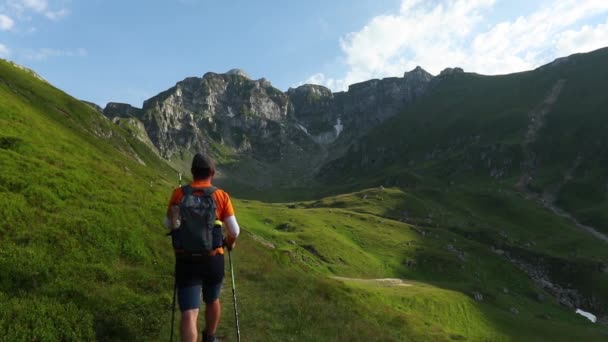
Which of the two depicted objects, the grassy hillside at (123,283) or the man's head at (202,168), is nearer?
the man's head at (202,168)

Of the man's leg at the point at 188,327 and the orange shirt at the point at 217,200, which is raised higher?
the orange shirt at the point at 217,200

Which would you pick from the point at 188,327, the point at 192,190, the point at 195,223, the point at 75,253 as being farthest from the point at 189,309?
the point at 75,253

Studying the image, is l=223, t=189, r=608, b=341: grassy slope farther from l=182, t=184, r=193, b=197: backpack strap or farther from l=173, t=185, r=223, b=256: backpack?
l=182, t=184, r=193, b=197: backpack strap

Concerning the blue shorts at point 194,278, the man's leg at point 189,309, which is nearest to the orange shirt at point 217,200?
the blue shorts at point 194,278

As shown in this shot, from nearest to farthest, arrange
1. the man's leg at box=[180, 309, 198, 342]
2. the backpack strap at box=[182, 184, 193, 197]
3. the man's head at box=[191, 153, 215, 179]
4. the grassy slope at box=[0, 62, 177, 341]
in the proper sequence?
the man's leg at box=[180, 309, 198, 342] < the backpack strap at box=[182, 184, 193, 197] < the man's head at box=[191, 153, 215, 179] < the grassy slope at box=[0, 62, 177, 341]

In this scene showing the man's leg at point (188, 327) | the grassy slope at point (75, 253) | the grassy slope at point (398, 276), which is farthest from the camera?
the grassy slope at point (398, 276)

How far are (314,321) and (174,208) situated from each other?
11.6 m

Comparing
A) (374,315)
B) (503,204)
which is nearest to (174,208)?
(374,315)

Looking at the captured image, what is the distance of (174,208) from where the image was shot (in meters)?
10.7

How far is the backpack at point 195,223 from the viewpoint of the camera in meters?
10.7

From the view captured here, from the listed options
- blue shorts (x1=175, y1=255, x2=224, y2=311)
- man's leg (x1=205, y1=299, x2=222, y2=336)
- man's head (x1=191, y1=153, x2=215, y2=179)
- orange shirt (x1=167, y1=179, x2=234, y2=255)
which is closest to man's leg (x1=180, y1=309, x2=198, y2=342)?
blue shorts (x1=175, y1=255, x2=224, y2=311)

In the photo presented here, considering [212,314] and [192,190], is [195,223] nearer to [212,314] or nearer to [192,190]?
[192,190]

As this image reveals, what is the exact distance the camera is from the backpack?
10.7m

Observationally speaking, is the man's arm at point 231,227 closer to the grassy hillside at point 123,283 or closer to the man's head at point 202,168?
the man's head at point 202,168
